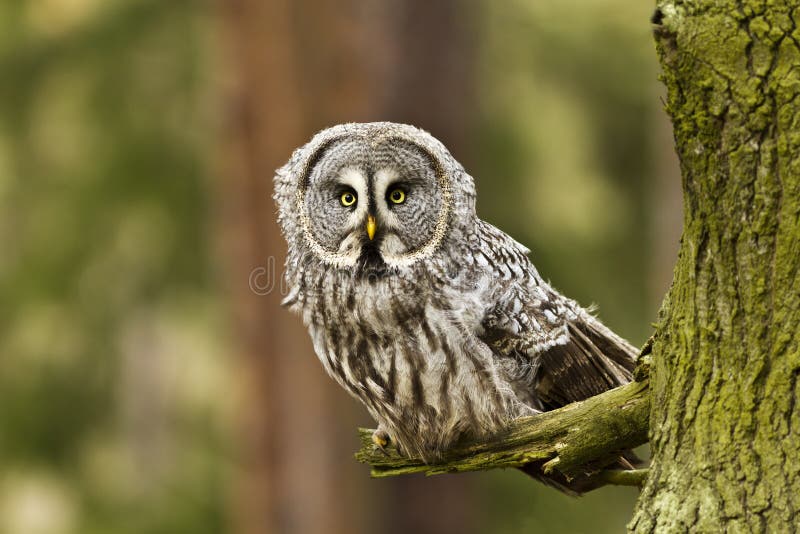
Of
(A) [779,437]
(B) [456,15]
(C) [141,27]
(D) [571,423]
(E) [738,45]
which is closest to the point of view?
(E) [738,45]

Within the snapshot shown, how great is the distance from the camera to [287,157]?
645 centimetres

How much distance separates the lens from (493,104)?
8141 mm

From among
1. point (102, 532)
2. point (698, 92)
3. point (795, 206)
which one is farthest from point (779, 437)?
point (102, 532)

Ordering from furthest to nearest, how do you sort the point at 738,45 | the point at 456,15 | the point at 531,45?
the point at 531,45
the point at 456,15
the point at 738,45

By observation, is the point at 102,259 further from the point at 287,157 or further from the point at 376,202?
the point at 376,202

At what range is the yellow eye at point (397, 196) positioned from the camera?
9.93ft

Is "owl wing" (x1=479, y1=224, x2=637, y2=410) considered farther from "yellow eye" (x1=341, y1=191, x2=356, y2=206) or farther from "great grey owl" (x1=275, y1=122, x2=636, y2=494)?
"yellow eye" (x1=341, y1=191, x2=356, y2=206)

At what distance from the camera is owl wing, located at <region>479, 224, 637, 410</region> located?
124 inches

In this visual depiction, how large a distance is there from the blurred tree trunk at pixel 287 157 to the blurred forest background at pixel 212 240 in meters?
0.02

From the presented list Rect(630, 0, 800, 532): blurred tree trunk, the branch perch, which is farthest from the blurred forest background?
Rect(630, 0, 800, 532): blurred tree trunk

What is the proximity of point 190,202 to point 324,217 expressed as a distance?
4936mm

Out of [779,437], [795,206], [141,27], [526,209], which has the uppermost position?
[141,27]

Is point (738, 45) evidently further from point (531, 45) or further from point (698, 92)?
point (531, 45)

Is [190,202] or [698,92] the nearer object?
[698,92]
